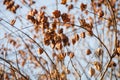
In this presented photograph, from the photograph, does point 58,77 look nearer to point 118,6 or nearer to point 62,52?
point 62,52

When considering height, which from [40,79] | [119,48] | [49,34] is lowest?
[40,79]

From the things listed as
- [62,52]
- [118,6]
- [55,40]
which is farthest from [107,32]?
[55,40]

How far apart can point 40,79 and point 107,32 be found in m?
2.39

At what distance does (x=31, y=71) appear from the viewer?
6.22 metres

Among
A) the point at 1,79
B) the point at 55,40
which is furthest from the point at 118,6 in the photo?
the point at 1,79

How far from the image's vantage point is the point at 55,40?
3.35 metres

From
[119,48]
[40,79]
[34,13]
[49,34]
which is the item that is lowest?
[40,79]

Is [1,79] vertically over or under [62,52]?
under

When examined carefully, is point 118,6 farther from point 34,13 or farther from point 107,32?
point 34,13

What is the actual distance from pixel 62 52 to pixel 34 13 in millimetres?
699

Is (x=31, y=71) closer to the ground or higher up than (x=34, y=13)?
closer to the ground

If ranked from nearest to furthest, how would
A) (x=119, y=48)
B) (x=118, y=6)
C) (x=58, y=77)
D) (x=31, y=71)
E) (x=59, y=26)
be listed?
(x=119, y=48), (x=58, y=77), (x=59, y=26), (x=118, y=6), (x=31, y=71)

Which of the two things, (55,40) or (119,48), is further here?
(55,40)

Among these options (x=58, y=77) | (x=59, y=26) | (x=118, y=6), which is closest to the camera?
(x=58, y=77)
